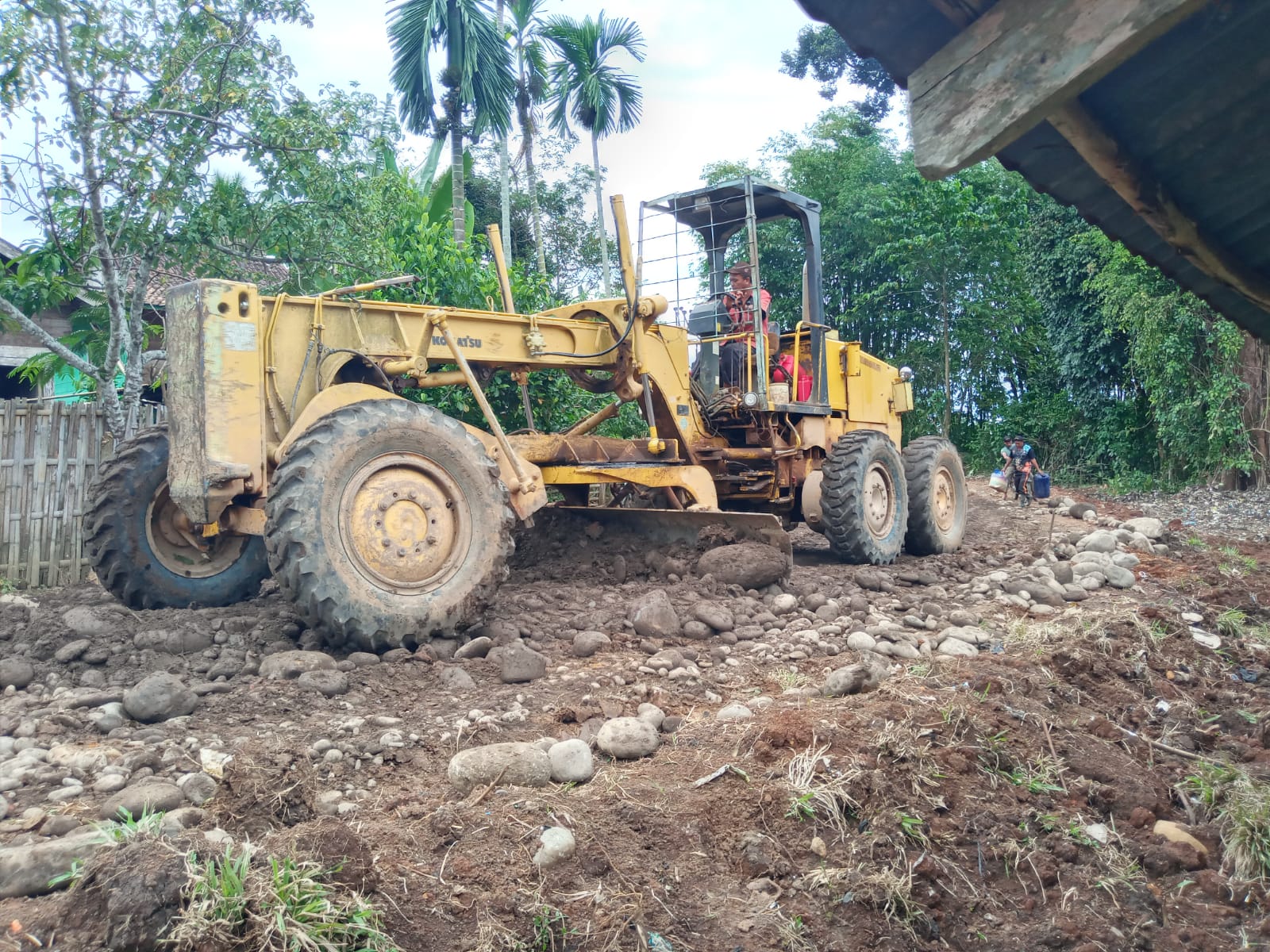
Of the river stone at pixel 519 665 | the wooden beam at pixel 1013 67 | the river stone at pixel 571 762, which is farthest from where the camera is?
the river stone at pixel 519 665

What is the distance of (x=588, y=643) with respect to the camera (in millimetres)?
5500

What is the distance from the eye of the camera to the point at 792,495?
9289mm

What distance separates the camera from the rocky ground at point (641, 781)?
258cm

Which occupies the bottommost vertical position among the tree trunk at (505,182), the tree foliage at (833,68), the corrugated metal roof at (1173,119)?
the corrugated metal roof at (1173,119)

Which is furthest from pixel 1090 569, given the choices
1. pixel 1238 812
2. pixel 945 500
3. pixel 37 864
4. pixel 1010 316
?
pixel 1010 316

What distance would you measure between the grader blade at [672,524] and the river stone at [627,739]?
11.3 ft

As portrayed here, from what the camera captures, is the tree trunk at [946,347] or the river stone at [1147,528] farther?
the tree trunk at [946,347]

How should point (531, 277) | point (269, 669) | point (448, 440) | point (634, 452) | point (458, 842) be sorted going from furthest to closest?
point (531, 277) < point (634, 452) < point (448, 440) < point (269, 669) < point (458, 842)

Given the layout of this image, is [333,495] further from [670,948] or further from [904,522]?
[904,522]

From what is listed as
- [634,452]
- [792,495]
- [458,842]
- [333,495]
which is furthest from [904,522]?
[458,842]

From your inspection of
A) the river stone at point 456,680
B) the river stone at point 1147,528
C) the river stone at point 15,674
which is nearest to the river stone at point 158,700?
the river stone at point 15,674

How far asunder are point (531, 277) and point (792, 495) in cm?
441

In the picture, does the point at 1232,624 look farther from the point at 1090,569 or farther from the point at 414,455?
the point at 414,455

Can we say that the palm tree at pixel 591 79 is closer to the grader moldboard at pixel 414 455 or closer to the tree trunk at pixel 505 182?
the tree trunk at pixel 505 182
